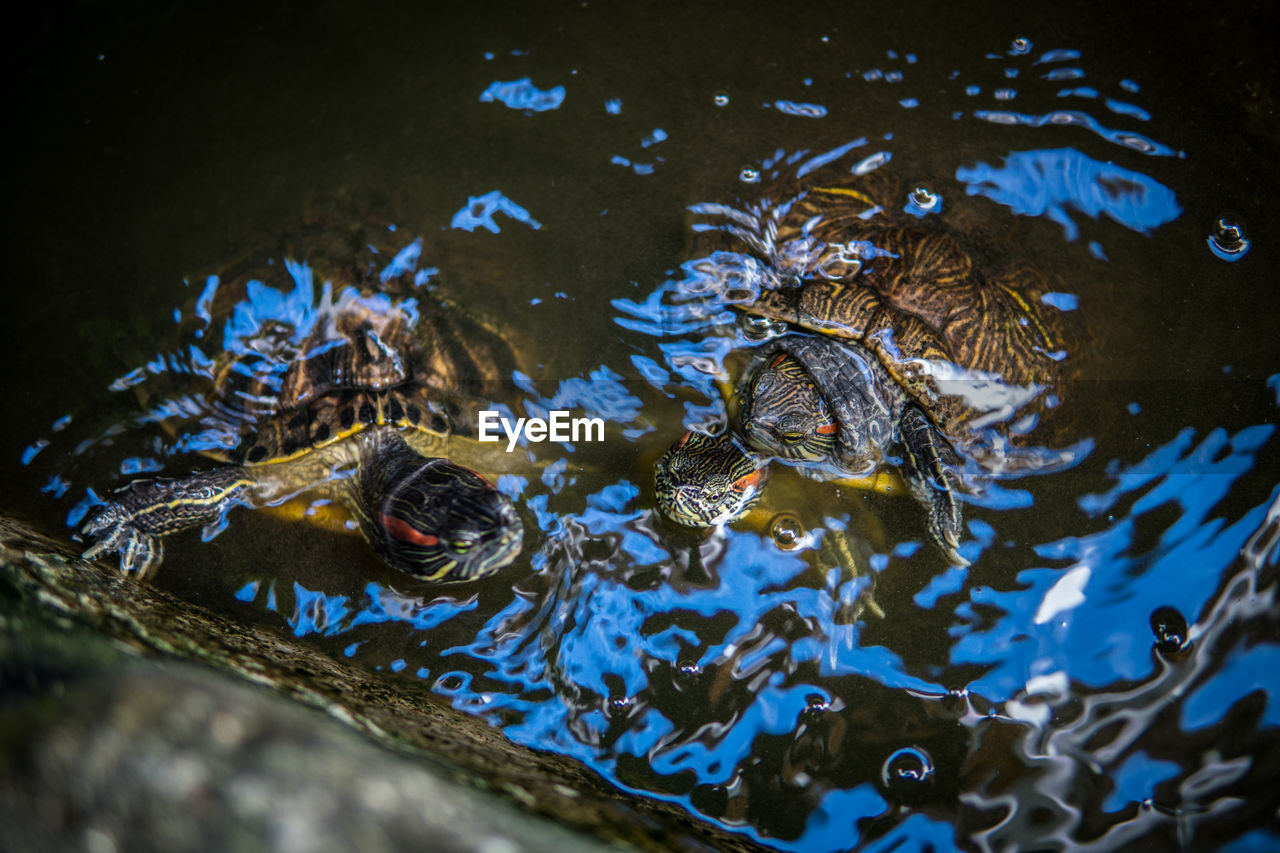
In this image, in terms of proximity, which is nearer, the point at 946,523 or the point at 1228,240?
the point at 946,523

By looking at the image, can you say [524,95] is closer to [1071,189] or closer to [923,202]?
[923,202]

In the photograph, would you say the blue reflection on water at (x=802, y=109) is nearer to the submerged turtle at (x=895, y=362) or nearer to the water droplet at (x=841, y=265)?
the submerged turtle at (x=895, y=362)

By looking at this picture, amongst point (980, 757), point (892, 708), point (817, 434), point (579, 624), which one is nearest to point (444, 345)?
point (579, 624)

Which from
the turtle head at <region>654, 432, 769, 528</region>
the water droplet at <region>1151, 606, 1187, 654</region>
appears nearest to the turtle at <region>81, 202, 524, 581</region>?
the turtle head at <region>654, 432, 769, 528</region>

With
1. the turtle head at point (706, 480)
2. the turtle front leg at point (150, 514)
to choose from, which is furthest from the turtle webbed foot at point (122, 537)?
the turtle head at point (706, 480)

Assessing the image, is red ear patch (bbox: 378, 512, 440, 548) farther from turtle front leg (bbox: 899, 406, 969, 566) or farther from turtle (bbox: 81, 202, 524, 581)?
turtle front leg (bbox: 899, 406, 969, 566)

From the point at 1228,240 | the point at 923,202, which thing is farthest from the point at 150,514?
the point at 1228,240
